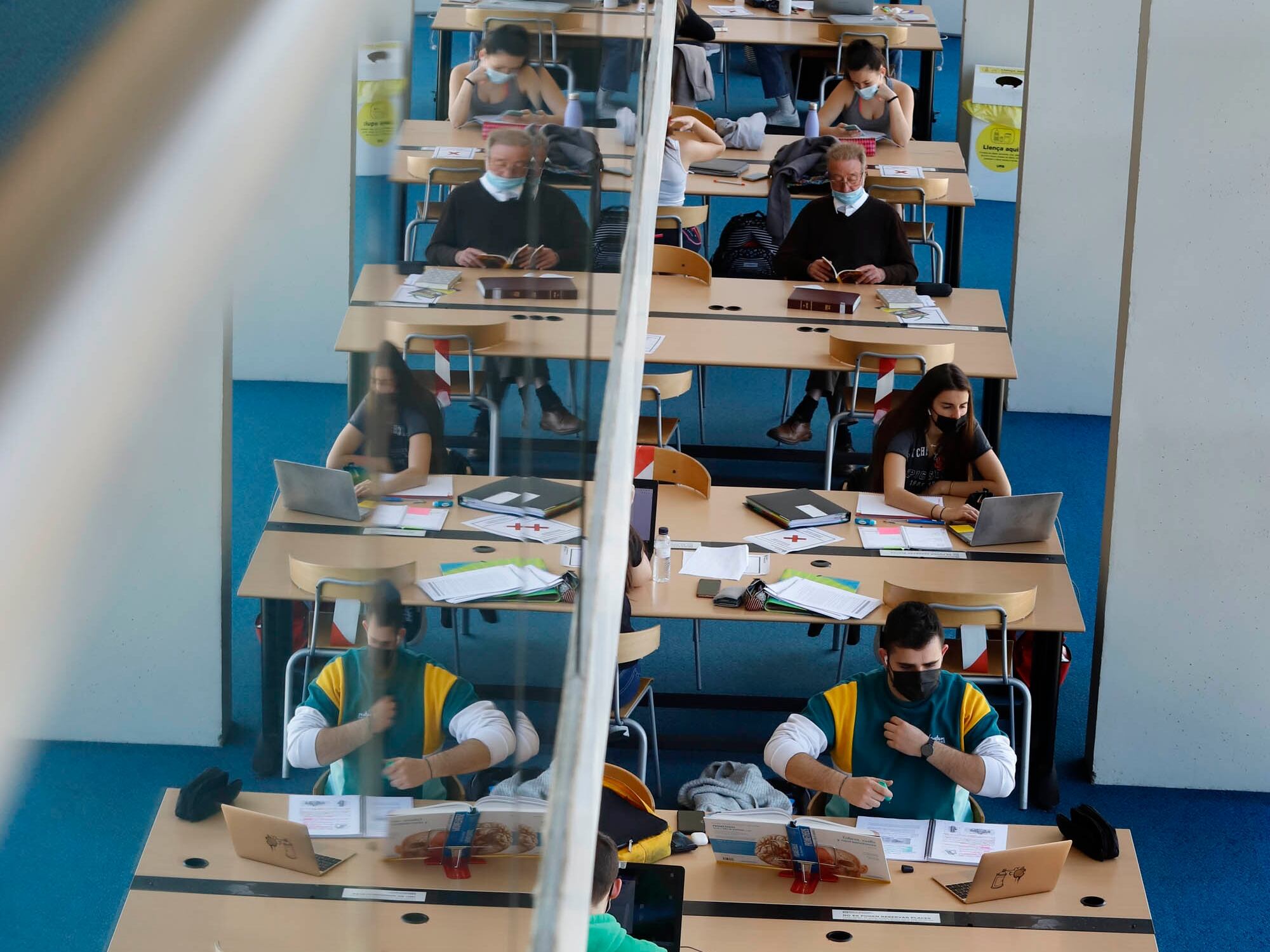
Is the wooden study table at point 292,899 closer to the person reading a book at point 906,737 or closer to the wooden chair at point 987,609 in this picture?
the person reading a book at point 906,737

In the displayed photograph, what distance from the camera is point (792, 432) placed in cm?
721

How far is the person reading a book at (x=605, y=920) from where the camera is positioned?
2689mm

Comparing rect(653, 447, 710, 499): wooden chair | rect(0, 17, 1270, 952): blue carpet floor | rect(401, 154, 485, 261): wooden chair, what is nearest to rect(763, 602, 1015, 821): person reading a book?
rect(0, 17, 1270, 952): blue carpet floor

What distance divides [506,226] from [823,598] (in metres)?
3.88

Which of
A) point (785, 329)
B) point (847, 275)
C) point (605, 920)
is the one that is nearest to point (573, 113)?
point (605, 920)

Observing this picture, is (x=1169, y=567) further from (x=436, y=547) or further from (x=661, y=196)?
(x=436, y=547)

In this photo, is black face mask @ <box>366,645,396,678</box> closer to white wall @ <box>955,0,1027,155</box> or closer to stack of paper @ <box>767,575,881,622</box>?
stack of paper @ <box>767,575,881,622</box>

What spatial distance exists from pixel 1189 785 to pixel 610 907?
9.40ft

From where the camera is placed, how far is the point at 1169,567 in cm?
487

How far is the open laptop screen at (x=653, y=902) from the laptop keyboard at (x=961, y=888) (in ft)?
2.30

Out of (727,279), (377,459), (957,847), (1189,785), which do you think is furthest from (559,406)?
(727,279)

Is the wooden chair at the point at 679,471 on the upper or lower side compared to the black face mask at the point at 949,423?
lower

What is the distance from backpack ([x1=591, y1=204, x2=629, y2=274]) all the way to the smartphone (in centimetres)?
227

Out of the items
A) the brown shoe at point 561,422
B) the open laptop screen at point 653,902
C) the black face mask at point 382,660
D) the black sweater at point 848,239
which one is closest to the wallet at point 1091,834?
the open laptop screen at point 653,902
